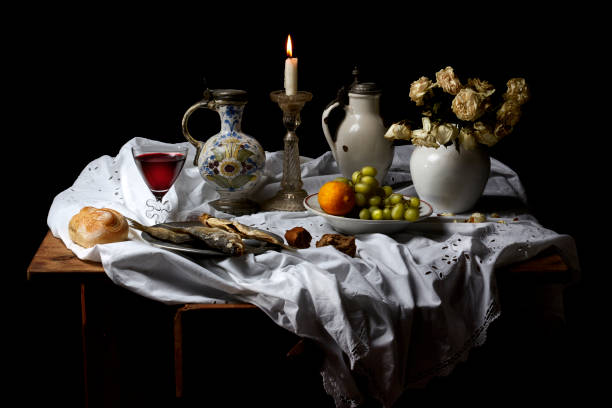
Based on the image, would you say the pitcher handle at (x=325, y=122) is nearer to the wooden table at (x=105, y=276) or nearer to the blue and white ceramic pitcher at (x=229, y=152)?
the blue and white ceramic pitcher at (x=229, y=152)

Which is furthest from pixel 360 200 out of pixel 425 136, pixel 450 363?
pixel 450 363

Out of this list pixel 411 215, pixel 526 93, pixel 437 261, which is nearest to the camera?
pixel 437 261

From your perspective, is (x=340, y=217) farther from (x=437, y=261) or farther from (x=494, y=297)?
(x=494, y=297)

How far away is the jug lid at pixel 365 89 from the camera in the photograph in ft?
9.52

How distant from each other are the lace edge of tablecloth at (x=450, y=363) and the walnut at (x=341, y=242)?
38 centimetres

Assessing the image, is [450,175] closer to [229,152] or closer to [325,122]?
[325,122]

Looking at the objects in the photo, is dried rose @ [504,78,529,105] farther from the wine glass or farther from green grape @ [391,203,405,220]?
the wine glass

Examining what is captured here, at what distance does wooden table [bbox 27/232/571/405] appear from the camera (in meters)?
2.16

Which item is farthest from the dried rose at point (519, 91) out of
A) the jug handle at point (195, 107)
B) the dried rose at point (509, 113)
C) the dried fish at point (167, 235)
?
the dried fish at point (167, 235)

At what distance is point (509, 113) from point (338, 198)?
27.1 inches

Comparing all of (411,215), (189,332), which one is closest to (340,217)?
(411,215)

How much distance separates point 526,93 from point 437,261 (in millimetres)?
764

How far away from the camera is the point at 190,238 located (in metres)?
2.30

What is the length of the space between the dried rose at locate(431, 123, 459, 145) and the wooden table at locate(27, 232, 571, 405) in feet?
1.75
